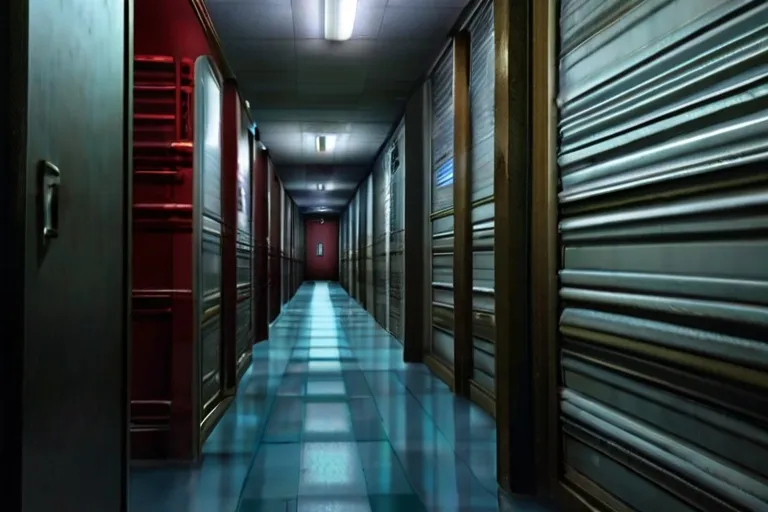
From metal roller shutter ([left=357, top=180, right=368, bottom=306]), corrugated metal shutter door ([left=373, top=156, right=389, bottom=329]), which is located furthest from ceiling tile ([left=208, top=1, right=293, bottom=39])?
metal roller shutter ([left=357, top=180, right=368, bottom=306])

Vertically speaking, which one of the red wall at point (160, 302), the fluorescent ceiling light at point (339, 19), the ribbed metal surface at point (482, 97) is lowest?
the red wall at point (160, 302)

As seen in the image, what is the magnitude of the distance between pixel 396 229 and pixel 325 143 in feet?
7.49

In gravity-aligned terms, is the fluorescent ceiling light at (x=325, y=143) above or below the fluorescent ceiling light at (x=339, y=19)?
above

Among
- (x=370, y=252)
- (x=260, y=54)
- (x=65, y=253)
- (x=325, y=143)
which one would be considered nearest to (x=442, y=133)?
(x=260, y=54)

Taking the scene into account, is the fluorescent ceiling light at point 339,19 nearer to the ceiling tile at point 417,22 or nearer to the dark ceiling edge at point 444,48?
the ceiling tile at point 417,22

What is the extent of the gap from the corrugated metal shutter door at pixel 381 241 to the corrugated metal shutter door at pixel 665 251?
270 inches

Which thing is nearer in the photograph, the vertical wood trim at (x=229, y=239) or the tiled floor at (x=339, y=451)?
the tiled floor at (x=339, y=451)

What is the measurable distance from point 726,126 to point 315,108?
6246mm

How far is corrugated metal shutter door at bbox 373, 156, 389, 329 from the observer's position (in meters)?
9.69

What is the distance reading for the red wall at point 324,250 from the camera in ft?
98.9

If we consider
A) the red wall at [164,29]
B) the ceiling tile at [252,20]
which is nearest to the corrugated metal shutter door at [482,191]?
the ceiling tile at [252,20]

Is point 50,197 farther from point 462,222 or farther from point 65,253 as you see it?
point 462,222

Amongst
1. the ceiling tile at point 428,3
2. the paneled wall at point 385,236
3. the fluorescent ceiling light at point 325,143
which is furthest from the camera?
the fluorescent ceiling light at point 325,143

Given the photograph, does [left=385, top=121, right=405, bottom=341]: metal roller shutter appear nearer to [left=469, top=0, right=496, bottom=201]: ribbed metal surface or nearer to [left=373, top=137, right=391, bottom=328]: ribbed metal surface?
[left=373, top=137, right=391, bottom=328]: ribbed metal surface
